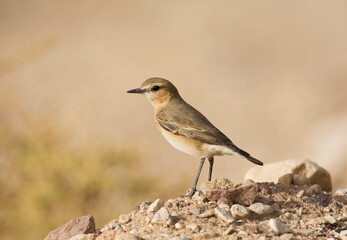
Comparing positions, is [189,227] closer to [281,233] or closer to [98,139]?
[281,233]

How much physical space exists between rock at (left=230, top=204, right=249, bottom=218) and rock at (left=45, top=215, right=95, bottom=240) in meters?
1.38

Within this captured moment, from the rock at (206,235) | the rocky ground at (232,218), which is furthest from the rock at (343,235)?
the rock at (206,235)

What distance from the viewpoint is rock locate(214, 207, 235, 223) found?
461cm

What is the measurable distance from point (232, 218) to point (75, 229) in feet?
5.07

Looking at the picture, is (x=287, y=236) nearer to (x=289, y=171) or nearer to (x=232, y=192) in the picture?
(x=232, y=192)

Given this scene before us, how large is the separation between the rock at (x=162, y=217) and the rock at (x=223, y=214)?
1.39 feet

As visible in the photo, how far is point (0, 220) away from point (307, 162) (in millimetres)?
4738

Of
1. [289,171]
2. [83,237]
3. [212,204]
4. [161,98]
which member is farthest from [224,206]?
[289,171]

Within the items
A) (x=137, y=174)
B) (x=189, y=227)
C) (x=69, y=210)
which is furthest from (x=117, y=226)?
(x=137, y=174)

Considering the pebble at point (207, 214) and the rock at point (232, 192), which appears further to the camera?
the rock at point (232, 192)

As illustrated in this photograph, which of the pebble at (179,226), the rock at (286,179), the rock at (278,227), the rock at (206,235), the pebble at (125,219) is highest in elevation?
the pebble at (125,219)

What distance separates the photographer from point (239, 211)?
4734 millimetres

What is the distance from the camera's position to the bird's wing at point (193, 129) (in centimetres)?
568

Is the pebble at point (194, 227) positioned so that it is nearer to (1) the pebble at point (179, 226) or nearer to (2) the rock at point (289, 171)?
(1) the pebble at point (179, 226)
